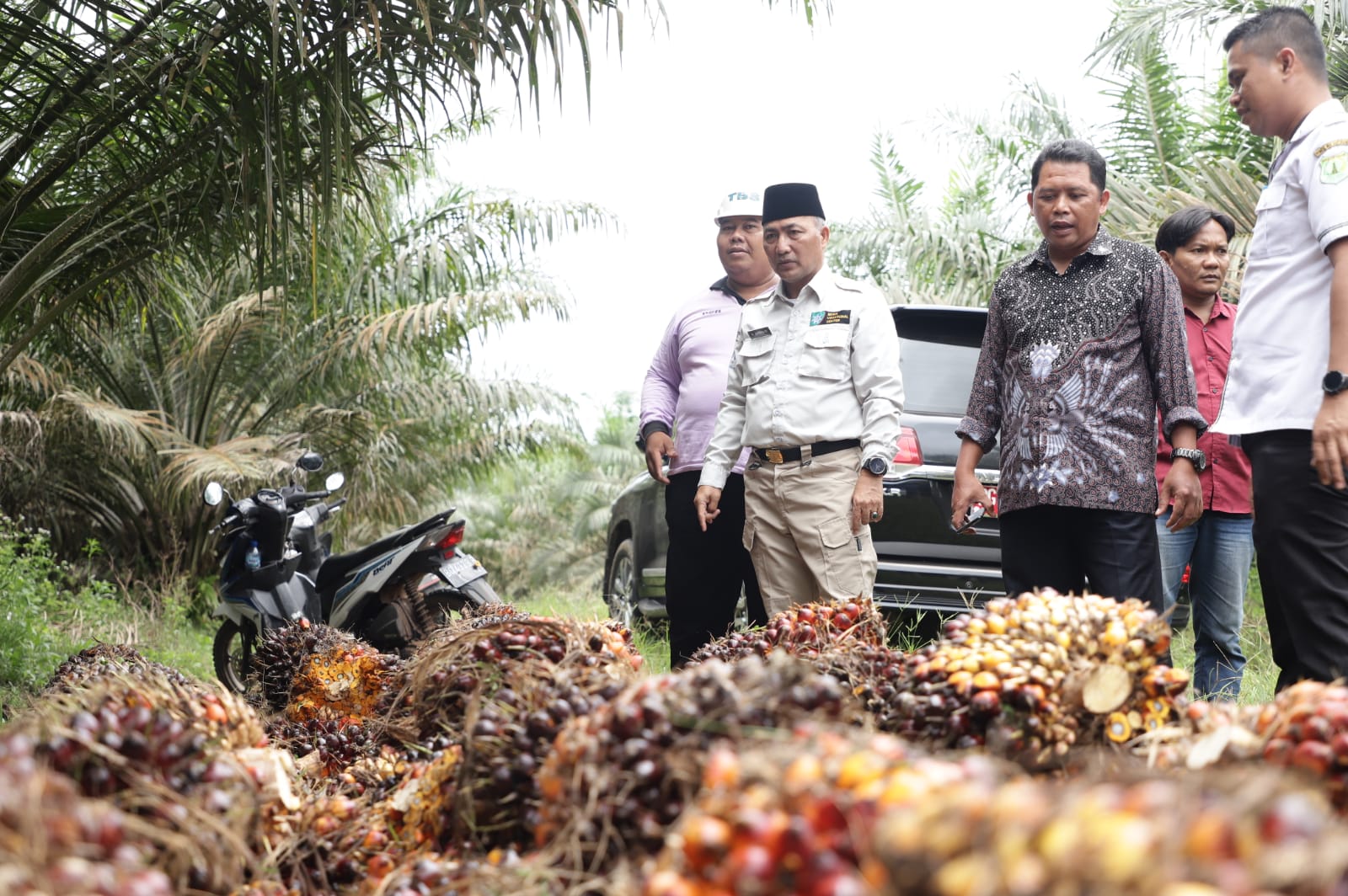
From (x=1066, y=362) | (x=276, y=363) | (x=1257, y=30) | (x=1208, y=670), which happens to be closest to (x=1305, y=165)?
(x=1257, y=30)

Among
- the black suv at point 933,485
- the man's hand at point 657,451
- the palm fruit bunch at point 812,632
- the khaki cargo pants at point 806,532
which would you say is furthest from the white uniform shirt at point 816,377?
the palm fruit bunch at point 812,632

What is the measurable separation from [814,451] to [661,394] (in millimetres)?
1113

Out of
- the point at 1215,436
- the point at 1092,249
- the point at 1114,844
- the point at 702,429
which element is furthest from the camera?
the point at 702,429

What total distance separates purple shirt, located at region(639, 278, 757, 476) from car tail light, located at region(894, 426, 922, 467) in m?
0.87

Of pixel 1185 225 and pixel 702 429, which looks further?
pixel 702 429

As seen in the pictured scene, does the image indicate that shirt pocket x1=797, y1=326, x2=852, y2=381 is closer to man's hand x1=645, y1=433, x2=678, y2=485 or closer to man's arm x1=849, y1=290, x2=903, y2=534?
man's arm x1=849, y1=290, x2=903, y2=534

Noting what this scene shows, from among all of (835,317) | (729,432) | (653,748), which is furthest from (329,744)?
(835,317)

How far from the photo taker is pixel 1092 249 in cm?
337

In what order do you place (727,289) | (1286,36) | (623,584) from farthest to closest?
(623,584) < (727,289) < (1286,36)

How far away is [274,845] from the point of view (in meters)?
1.47

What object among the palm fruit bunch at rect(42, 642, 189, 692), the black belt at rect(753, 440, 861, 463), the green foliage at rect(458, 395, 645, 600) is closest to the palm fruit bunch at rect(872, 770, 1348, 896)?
the palm fruit bunch at rect(42, 642, 189, 692)

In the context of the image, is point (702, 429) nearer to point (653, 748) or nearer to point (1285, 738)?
point (1285, 738)

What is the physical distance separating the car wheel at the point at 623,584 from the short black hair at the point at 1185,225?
351cm

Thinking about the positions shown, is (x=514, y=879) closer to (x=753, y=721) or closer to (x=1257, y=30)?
(x=753, y=721)
